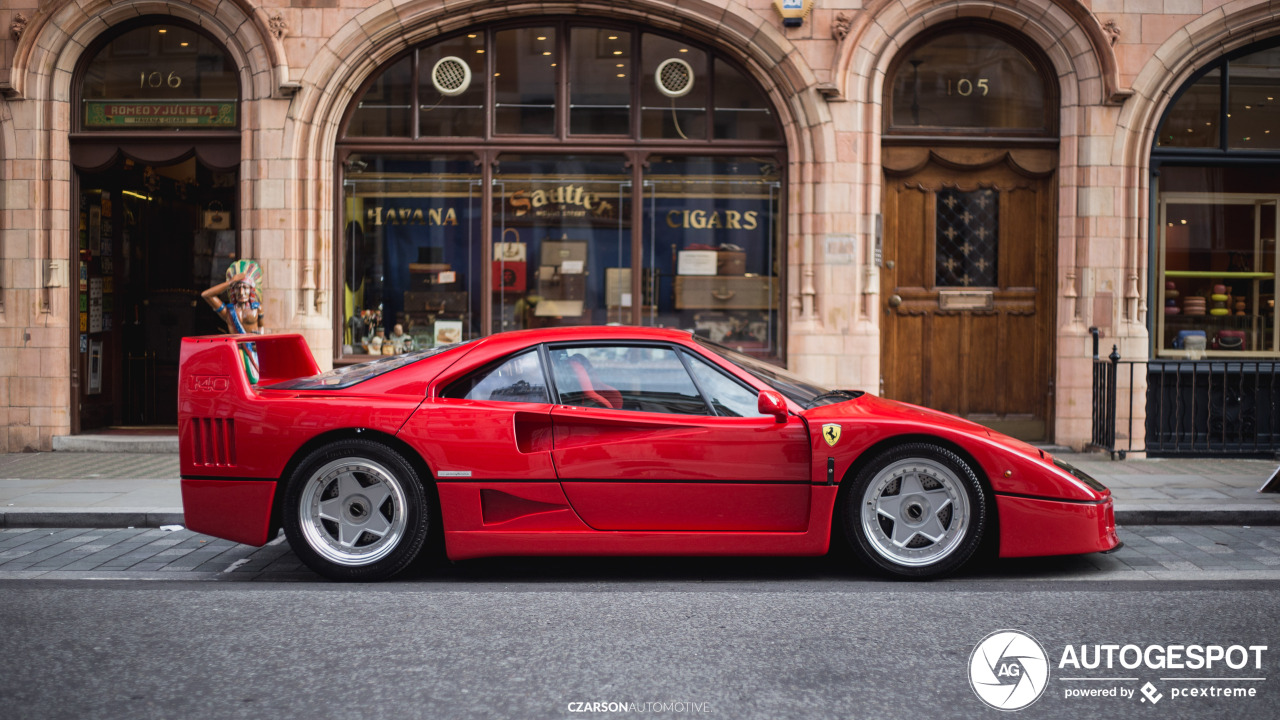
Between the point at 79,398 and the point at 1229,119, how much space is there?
12.1 metres

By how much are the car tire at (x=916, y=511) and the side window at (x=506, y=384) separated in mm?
1683

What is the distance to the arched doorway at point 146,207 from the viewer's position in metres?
10.7

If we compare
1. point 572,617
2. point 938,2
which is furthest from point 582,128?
point 572,617

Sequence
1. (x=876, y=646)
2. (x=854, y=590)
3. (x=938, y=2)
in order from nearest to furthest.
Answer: (x=876, y=646)
(x=854, y=590)
(x=938, y=2)

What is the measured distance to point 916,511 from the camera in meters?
5.25

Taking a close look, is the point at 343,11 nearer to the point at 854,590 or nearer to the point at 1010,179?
the point at 1010,179

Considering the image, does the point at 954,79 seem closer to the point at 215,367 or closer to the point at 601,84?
the point at 601,84

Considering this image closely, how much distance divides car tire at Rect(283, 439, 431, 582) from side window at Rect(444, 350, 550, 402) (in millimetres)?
497

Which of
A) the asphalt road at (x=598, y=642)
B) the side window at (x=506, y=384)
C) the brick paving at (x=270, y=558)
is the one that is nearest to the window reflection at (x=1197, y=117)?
the brick paving at (x=270, y=558)

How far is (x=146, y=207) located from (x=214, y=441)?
23.6ft

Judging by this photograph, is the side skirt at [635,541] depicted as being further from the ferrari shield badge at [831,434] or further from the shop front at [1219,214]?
the shop front at [1219,214]

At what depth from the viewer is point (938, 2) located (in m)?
10.4

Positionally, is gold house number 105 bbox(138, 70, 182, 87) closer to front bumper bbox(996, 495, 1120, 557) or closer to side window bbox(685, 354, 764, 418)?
side window bbox(685, 354, 764, 418)

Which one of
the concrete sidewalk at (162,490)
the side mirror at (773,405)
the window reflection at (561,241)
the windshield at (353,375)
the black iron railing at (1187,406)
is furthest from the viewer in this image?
the window reflection at (561,241)
